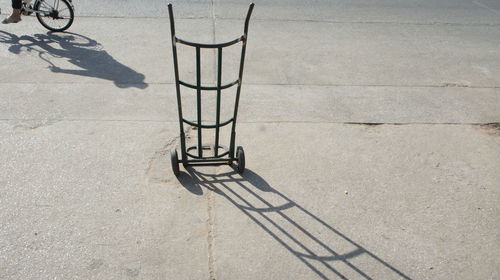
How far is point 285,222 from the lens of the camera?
3.62m

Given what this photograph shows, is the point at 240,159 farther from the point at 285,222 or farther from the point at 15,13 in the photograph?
the point at 15,13

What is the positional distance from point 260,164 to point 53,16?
480 cm

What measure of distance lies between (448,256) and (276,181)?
5.07ft

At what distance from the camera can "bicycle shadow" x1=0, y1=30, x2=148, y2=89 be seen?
5.96 metres

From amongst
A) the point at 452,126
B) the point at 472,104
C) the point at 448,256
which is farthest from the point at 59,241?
the point at 472,104

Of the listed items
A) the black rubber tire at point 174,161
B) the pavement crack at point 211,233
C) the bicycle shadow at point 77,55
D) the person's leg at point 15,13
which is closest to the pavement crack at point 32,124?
the bicycle shadow at point 77,55

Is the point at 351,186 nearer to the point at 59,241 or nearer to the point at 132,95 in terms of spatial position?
the point at 59,241

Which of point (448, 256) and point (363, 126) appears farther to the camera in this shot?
point (363, 126)

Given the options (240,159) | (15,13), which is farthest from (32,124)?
(15,13)


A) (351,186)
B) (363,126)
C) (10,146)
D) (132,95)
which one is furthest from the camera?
(132,95)

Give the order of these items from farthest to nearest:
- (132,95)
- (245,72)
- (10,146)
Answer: (245,72)
(132,95)
(10,146)

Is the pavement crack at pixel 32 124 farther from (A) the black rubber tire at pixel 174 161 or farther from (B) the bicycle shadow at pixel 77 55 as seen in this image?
(A) the black rubber tire at pixel 174 161

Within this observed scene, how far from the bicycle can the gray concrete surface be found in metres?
0.18

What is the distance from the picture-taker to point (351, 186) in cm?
409
